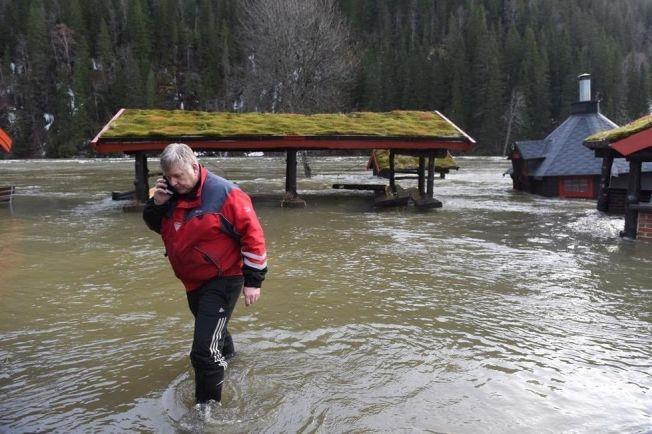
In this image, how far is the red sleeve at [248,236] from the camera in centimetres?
362

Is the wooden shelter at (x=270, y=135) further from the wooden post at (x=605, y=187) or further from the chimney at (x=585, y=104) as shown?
the chimney at (x=585, y=104)

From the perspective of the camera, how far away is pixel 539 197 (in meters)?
21.0

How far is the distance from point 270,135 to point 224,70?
88369 mm

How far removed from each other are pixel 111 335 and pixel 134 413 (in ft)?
5.64

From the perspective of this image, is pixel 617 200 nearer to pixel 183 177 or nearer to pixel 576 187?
pixel 576 187

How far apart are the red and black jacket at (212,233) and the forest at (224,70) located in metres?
61.5

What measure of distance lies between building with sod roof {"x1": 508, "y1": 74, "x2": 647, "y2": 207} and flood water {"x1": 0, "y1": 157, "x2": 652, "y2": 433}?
1072 cm

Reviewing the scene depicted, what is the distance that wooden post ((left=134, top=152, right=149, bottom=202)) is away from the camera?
15289mm

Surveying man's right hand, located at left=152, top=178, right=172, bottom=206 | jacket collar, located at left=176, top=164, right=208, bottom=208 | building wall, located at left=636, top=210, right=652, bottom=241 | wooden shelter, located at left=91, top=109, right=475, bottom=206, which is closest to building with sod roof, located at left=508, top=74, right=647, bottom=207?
wooden shelter, located at left=91, top=109, right=475, bottom=206

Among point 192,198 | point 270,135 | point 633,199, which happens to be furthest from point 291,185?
point 192,198

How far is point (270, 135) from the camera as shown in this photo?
48.6 ft

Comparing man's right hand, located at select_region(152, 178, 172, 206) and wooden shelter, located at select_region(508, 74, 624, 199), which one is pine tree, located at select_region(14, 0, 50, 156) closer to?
wooden shelter, located at select_region(508, 74, 624, 199)

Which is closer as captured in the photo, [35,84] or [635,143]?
[635,143]

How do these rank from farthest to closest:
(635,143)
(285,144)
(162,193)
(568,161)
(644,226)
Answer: (568,161) → (285,144) → (644,226) → (635,143) → (162,193)
